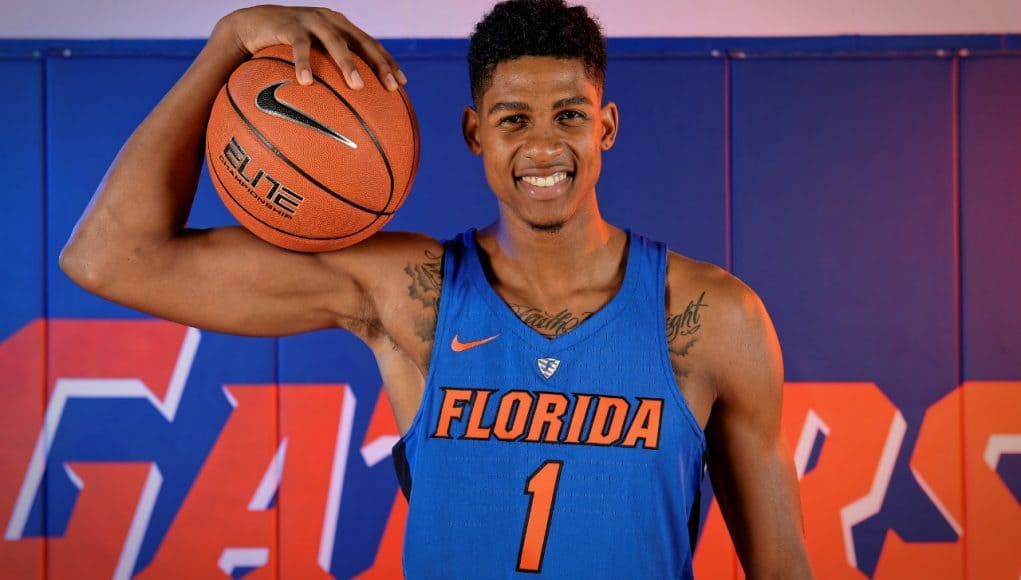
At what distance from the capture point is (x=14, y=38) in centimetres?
278

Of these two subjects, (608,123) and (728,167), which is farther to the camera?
(728,167)

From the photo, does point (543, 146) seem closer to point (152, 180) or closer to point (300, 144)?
point (300, 144)

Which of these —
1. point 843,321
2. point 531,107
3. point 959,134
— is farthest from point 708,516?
point 531,107

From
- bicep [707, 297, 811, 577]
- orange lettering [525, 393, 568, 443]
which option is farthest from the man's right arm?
bicep [707, 297, 811, 577]

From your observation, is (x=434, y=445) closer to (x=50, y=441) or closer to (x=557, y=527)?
(x=557, y=527)

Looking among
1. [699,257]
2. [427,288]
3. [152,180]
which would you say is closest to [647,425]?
[427,288]

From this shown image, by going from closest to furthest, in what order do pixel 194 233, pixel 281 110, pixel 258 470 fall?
pixel 281 110 < pixel 194 233 < pixel 258 470

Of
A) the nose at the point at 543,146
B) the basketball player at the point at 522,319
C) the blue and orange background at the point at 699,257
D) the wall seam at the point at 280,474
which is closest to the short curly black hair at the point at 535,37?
the basketball player at the point at 522,319

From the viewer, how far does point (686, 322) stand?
1.35m

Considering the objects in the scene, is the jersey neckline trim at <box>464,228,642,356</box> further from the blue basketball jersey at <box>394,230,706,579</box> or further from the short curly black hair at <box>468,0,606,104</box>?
the short curly black hair at <box>468,0,606,104</box>

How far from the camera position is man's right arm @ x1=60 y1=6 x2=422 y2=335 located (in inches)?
48.9

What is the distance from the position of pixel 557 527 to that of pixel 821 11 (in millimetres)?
2229

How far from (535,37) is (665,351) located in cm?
52

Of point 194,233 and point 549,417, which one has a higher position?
point 194,233
